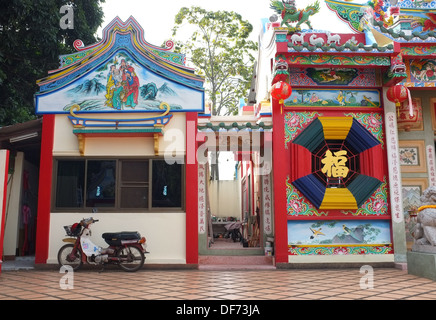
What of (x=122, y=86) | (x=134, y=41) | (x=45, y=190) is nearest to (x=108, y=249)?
(x=45, y=190)

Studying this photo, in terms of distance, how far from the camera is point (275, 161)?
798cm

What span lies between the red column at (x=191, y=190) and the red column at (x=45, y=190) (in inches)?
105

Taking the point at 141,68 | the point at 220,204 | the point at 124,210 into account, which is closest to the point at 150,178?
the point at 124,210

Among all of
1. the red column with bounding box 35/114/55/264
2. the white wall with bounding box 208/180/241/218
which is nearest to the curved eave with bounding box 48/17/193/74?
the red column with bounding box 35/114/55/264

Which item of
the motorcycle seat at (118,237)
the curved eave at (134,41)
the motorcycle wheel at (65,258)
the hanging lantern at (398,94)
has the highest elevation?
the curved eave at (134,41)

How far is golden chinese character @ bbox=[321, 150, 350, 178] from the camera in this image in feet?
26.3

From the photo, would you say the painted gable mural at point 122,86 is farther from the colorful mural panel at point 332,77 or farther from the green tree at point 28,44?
the green tree at point 28,44

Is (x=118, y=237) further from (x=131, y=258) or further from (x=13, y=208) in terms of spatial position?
(x=13, y=208)

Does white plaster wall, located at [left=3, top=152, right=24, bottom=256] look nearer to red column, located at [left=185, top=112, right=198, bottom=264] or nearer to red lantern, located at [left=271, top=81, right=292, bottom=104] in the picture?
red column, located at [left=185, top=112, right=198, bottom=264]

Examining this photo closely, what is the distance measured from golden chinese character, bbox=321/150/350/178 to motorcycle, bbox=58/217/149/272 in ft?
12.4

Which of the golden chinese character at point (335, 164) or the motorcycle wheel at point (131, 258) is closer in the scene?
the motorcycle wheel at point (131, 258)

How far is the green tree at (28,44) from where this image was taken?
10.1 metres

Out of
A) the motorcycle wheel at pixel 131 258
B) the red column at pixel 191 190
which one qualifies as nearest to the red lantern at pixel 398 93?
the red column at pixel 191 190
